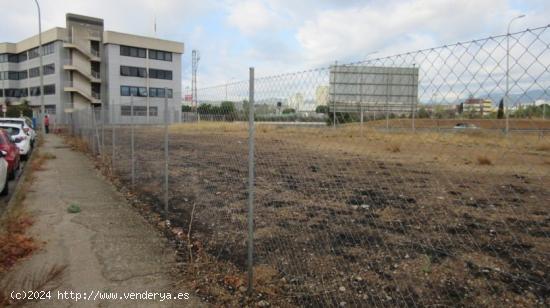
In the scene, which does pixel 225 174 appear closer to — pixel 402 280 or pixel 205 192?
pixel 205 192

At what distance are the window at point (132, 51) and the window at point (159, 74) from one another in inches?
102

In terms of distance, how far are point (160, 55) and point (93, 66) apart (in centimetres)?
962

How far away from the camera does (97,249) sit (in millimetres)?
5195

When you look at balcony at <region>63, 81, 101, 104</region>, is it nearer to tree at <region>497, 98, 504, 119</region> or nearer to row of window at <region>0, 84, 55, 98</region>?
row of window at <region>0, 84, 55, 98</region>

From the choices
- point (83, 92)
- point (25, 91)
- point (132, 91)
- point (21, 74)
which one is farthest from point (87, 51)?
point (21, 74)

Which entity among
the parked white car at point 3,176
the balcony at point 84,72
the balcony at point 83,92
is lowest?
the parked white car at point 3,176

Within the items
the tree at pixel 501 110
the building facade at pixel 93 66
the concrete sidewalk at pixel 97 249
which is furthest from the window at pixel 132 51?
the tree at pixel 501 110

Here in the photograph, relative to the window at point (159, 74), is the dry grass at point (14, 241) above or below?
below

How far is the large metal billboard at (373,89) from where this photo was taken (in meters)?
3.11

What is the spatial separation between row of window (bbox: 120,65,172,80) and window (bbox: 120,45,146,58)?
69.6 inches

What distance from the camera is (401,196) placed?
7.89 metres

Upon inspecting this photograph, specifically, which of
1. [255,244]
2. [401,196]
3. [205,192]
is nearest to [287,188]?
[205,192]

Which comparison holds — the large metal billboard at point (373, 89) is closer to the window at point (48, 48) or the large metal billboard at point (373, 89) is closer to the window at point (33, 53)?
the window at point (48, 48)

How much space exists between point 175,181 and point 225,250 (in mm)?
4999
